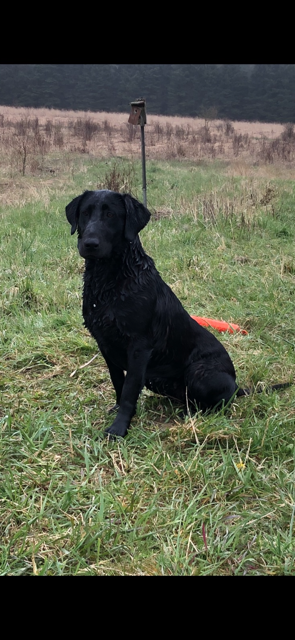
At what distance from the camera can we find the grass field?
2.12m

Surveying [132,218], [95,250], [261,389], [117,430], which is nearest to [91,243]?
[95,250]

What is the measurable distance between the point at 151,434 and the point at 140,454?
0.14 meters

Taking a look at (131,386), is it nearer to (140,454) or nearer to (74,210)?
(140,454)

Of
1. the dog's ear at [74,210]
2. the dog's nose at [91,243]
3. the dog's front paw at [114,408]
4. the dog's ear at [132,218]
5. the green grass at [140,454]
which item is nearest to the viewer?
the green grass at [140,454]

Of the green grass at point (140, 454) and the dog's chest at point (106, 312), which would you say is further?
the dog's chest at point (106, 312)

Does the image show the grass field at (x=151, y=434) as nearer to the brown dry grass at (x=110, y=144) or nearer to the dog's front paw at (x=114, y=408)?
the dog's front paw at (x=114, y=408)

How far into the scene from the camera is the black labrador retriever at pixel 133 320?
2801 millimetres

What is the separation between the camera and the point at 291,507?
2369 mm

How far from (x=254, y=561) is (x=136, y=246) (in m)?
1.73

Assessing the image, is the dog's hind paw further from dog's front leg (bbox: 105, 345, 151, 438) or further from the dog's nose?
the dog's nose

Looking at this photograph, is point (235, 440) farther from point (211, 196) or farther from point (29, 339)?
point (211, 196)

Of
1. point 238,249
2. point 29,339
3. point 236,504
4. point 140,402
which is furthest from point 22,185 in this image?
point 236,504

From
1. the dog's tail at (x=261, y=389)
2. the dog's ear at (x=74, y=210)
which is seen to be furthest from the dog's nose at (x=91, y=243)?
the dog's tail at (x=261, y=389)

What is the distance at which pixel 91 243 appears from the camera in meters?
2.65
